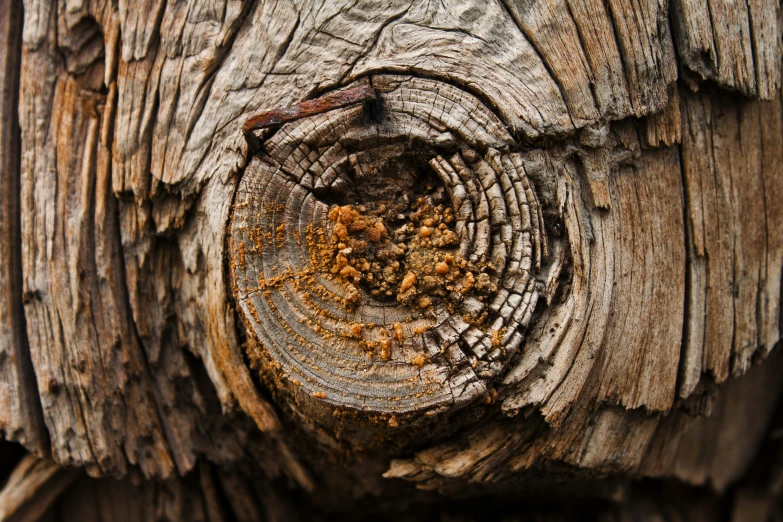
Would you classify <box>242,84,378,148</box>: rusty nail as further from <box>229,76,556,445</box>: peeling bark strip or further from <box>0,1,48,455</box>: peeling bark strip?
<box>0,1,48,455</box>: peeling bark strip

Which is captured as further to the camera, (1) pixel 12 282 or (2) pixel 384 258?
(1) pixel 12 282

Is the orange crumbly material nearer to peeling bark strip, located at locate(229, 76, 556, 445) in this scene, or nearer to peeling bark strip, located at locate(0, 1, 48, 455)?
peeling bark strip, located at locate(229, 76, 556, 445)

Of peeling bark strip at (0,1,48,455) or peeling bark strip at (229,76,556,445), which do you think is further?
peeling bark strip at (0,1,48,455)

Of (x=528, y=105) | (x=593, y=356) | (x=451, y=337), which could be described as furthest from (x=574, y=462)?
(x=528, y=105)

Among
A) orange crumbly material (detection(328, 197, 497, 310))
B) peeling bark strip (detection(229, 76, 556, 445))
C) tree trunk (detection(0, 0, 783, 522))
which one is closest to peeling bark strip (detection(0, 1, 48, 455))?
tree trunk (detection(0, 0, 783, 522))

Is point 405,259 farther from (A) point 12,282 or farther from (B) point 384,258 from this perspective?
(A) point 12,282

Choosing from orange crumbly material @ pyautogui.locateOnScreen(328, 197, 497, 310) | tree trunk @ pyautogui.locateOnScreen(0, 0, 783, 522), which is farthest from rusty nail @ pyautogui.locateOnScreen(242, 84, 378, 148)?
orange crumbly material @ pyautogui.locateOnScreen(328, 197, 497, 310)

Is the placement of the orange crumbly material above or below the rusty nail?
below

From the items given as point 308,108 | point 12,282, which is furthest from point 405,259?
point 12,282
